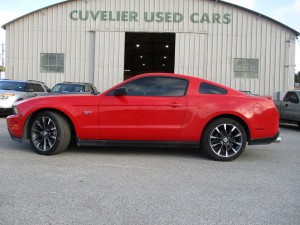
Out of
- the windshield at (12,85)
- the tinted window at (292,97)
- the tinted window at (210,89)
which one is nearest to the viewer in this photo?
the tinted window at (210,89)

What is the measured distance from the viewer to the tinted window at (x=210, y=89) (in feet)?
20.6

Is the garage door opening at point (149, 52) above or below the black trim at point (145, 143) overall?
above

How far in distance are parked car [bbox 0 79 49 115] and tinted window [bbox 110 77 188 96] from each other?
25.2 feet

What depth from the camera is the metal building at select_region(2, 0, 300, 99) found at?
20.5 meters

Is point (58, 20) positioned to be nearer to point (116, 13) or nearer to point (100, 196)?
point (116, 13)

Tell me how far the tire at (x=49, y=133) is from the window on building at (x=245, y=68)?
52.7 feet

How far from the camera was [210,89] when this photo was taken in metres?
6.30

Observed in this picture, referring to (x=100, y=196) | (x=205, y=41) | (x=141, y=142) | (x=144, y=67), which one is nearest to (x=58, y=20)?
(x=205, y=41)

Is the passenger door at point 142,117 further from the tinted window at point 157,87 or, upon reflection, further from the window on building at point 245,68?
the window on building at point 245,68

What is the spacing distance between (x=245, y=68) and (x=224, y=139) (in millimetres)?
15470

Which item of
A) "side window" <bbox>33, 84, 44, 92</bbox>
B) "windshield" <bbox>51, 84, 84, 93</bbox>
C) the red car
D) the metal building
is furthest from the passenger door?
the metal building

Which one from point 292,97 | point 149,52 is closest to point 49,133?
point 292,97

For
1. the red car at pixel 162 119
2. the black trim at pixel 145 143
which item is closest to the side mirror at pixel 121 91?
the red car at pixel 162 119

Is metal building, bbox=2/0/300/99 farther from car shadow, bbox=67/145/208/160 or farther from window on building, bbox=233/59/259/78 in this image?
car shadow, bbox=67/145/208/160
